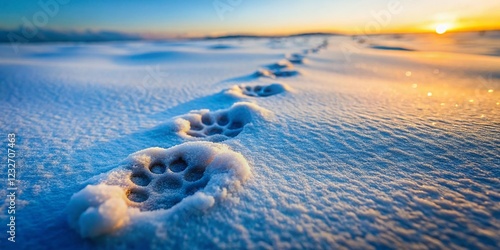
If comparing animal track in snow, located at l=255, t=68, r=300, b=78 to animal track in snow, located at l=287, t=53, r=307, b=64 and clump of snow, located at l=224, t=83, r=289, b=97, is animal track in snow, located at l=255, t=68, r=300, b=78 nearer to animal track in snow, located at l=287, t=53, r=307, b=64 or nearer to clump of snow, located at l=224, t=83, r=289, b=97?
clump of snow, located at l=224, t=83, r=289, b=97

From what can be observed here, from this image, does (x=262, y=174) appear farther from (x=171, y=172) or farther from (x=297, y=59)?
(x=297, y=59)

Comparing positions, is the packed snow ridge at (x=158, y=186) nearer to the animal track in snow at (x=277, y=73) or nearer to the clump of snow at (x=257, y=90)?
the clump of snow at (x=257, y=90)

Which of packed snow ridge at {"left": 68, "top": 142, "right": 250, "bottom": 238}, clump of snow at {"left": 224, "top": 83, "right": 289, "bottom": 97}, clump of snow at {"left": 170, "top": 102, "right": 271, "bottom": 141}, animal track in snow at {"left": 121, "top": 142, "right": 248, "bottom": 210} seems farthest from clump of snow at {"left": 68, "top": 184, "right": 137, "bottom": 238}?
clump of snow at {"left": 224, "top": 83, "right": 289, "bottom": 97}

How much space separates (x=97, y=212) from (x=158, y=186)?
1.23 feet

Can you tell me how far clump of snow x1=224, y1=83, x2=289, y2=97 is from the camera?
2928 millimetres

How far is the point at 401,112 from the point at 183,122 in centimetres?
179

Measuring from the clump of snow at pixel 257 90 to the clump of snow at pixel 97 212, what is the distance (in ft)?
6.35

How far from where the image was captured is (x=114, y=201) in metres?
0.97

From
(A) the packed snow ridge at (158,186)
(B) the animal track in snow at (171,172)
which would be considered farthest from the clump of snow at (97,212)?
(B) the animal track in snow at (171,172)

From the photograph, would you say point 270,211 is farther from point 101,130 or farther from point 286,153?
point 101,130

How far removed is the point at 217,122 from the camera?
2.12 metres

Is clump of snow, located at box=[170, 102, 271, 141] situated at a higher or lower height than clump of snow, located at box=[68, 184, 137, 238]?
higher

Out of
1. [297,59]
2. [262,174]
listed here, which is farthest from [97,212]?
[297,59]

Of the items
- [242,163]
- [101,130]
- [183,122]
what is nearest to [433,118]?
[242,163]
